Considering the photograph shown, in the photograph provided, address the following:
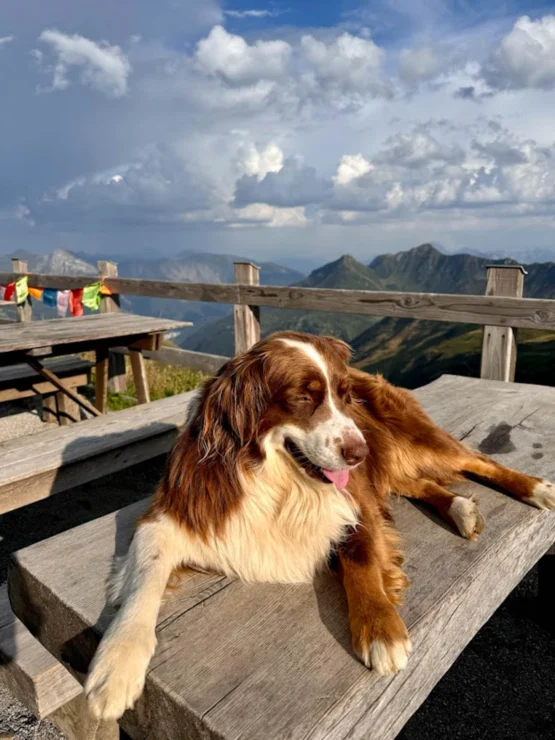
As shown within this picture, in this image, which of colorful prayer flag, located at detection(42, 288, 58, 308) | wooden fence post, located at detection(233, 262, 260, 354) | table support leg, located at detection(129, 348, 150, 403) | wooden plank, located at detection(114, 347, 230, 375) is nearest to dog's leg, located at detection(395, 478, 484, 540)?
wooden fence post, located at detection(233, 262, 260, 354)

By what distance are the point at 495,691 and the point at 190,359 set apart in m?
4.89

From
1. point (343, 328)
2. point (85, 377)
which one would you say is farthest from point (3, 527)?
point (343, 328)

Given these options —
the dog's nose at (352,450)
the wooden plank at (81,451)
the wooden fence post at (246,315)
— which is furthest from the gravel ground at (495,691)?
the wooden fence post at (246,315)

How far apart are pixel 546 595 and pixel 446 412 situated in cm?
118

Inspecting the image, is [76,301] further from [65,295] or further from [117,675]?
[117,675]

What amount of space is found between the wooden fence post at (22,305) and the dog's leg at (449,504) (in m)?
8.39

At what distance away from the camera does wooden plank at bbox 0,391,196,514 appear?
9.13ft

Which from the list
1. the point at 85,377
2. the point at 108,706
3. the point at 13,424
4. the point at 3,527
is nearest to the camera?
the point at 108,706

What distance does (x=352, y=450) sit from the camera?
1.66 m

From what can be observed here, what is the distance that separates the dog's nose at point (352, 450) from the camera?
65.3 inches

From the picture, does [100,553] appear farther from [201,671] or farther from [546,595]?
[546,595]

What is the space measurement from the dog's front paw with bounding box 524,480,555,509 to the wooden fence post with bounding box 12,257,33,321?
343 inches

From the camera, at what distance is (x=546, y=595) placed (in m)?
3.13

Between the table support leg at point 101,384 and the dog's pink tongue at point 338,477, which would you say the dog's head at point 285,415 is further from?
the table support leg at point 101,384
